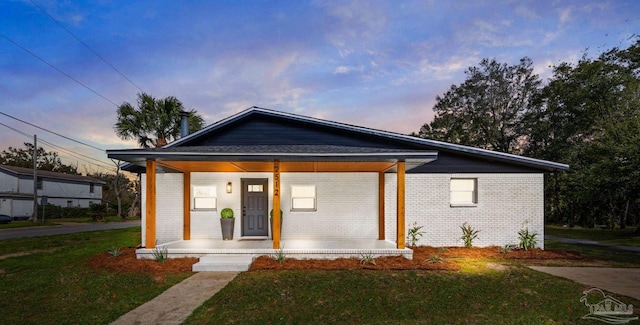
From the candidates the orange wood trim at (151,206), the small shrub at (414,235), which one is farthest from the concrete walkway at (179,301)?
the small shrub at (414,235)

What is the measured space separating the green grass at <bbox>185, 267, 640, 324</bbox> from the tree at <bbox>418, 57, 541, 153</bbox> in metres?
25.1

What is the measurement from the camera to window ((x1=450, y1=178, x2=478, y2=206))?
36.5 feet

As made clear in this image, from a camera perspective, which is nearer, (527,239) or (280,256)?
(280,256)

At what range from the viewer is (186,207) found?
36.3 feet

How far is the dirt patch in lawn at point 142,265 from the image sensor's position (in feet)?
25.1

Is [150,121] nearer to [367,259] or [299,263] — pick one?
[299,263]

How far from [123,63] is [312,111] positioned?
1222 cm

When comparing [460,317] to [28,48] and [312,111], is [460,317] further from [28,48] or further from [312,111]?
[28,48]

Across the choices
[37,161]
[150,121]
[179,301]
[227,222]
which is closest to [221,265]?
[179,301]

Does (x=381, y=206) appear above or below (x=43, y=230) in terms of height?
above

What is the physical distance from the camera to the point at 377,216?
1122 cm

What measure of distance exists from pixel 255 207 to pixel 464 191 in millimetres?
7213

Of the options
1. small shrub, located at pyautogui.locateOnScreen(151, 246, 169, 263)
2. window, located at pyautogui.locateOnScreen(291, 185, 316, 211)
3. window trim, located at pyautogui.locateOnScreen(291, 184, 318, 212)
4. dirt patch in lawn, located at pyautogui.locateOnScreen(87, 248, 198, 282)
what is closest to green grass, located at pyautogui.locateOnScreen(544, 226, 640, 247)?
window trim, located at pyautogui.locateOnScreen(291, 184, 318, 212)

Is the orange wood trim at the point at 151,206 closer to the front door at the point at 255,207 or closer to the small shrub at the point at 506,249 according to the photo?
the front door at the point at 255,207
